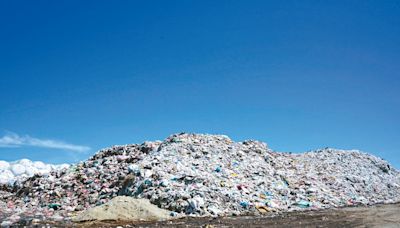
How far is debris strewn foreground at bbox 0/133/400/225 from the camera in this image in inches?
468

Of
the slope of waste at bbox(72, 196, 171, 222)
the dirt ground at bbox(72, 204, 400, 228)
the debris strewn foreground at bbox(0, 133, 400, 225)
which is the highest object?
the debris strewn foreground at bbox(0, 133, 400, 225)

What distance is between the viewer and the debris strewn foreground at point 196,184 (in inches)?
468

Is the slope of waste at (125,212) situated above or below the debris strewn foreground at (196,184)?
below

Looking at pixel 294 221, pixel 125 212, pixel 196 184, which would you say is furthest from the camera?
pixel 196 184

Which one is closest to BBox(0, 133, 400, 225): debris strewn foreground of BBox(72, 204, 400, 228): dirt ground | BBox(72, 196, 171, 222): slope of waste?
BBox(72, 196, 171, 222): slope of waste

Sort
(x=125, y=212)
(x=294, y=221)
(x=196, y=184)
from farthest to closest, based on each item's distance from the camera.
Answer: (x=196, y=184)
(x=125, y=212)
(x=294, y=221)

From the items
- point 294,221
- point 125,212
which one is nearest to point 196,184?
point 125,212

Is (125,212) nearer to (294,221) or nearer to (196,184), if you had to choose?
(196,184)

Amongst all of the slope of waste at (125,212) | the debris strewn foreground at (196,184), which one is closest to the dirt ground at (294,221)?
the slope of waste at (125,212)

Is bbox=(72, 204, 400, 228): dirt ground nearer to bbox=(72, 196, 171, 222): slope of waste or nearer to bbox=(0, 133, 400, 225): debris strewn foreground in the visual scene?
bbox=(72, 196, 171, 222): slope of waste

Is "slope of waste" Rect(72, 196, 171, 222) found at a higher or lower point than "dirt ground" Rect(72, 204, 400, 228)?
higher

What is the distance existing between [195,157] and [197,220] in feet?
19.5

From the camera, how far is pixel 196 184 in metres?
12.3

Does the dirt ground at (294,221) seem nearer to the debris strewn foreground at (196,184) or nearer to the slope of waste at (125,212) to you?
the slope of waste at (125,212)
